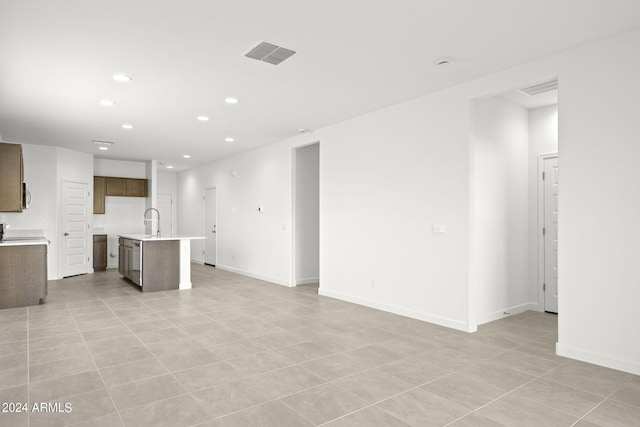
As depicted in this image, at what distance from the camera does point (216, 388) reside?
283 cm

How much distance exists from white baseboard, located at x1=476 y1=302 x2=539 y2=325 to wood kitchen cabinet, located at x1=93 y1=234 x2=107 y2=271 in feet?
28.4

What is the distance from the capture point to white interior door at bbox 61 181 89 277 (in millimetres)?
8266

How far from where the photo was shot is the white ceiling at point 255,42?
2.81m

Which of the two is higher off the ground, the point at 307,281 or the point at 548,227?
the point at 548,227

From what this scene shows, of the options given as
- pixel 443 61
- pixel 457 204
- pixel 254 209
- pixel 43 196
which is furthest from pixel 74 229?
pixel 443 61

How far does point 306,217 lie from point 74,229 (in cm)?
527

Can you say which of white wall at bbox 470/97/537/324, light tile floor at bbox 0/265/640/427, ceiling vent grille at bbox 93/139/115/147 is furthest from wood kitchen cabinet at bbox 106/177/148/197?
white wall at bbox 470/97/537/324

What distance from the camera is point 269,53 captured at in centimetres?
354

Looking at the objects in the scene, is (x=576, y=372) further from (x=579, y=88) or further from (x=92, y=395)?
(x=92, y=395)

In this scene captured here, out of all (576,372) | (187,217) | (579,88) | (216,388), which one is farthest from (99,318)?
(187,217)

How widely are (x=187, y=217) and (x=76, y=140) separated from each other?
433cm

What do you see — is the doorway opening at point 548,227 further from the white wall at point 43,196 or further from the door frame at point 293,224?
the white wall at point 43,196

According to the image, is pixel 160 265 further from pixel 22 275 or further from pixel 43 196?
pixel 43 196

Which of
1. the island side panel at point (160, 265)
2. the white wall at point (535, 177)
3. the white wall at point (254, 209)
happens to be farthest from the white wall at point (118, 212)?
the white wall at point (535, 177)
